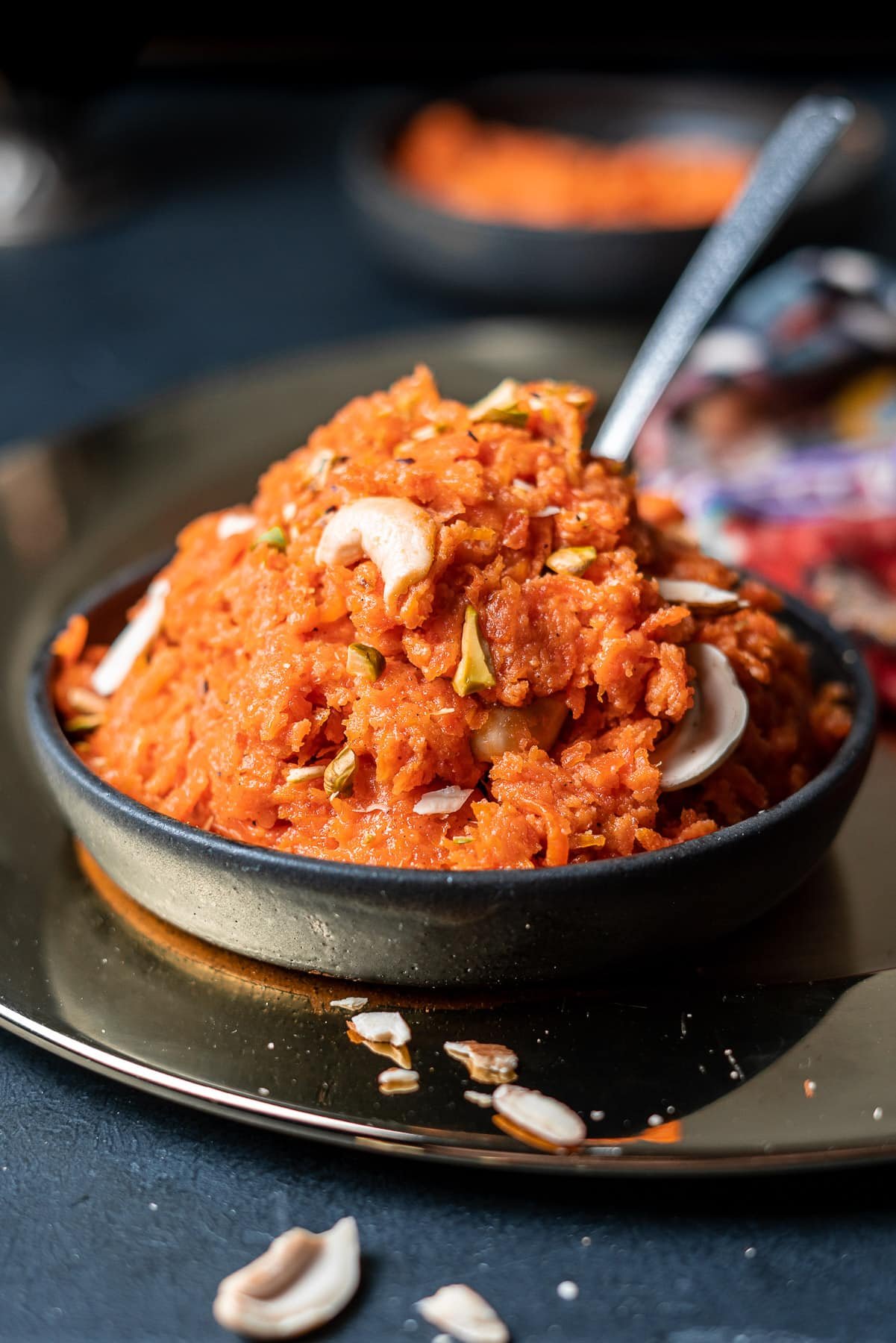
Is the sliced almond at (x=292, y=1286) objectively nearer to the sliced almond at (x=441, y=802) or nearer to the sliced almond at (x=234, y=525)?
the sliced almond at (x=441, y=802)

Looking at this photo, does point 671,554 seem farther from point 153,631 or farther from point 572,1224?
point 572,1224

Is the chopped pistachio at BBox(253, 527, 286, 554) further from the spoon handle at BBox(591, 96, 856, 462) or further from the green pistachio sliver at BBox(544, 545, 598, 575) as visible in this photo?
the spoon handle at BBox(591, 96, 856, 462)

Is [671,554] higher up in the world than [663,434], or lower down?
higher up

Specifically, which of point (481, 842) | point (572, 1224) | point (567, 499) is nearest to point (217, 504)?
point (567, 499)

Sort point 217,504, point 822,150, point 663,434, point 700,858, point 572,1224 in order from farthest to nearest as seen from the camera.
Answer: point 663,434
point 217,504
point 822,150
point 700,858
point 572,1224

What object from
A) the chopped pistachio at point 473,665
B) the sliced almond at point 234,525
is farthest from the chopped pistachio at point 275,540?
the chopped pistachio at point 473,665

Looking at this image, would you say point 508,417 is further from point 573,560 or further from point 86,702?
point 86,702

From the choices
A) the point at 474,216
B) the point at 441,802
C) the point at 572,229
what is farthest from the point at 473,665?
the point at 474,216

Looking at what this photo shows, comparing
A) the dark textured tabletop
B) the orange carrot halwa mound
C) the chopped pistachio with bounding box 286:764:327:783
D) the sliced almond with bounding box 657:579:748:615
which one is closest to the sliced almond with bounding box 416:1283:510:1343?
the dark textured tabletop
